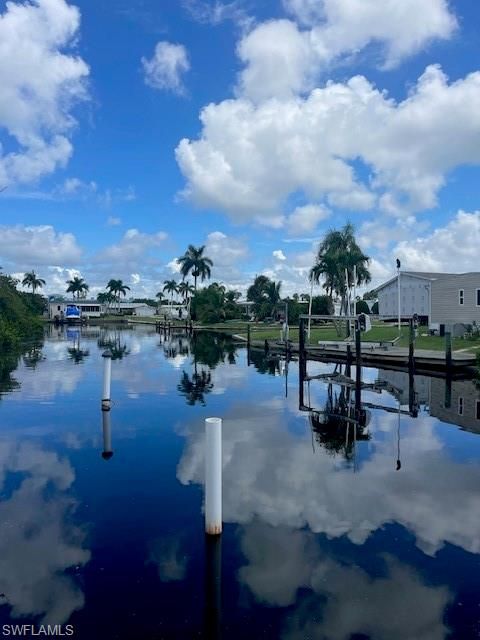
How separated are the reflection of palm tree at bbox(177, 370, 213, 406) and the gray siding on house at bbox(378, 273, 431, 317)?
1306 inches

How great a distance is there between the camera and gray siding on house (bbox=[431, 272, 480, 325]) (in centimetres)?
4284

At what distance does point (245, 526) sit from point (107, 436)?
644cm

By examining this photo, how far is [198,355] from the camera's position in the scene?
37.4 meters

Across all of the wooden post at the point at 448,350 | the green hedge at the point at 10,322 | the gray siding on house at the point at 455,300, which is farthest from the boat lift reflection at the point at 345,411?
the green hedge at the point at 10,322

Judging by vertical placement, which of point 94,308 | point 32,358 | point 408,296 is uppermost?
point 94,308

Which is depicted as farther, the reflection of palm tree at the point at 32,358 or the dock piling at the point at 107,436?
the reflection of palm tree at the point at 32,358

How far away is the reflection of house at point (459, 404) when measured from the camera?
15227 millimetres

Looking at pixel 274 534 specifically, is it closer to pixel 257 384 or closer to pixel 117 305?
pixel 257 384

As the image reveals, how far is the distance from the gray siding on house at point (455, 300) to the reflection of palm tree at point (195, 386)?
26.9 m

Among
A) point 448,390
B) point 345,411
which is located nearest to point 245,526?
point 345,411

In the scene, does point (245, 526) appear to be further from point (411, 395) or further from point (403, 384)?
point (403, 384)

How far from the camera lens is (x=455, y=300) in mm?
43719

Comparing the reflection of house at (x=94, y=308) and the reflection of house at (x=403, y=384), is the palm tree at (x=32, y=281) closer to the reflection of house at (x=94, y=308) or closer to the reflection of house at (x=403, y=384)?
the reflection of house at (x=94, y=308)

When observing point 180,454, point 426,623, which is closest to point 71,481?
point 180,454
